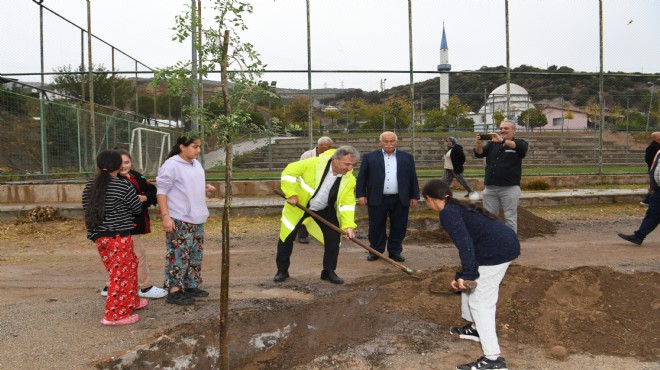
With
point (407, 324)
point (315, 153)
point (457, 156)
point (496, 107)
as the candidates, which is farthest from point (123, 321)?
point (496, 107)

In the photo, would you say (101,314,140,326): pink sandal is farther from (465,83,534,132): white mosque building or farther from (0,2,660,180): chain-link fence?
(465,83,534,132): white mosque building

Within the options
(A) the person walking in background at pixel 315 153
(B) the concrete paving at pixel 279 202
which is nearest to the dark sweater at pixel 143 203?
(A) the person walking in background at pixel 315 153

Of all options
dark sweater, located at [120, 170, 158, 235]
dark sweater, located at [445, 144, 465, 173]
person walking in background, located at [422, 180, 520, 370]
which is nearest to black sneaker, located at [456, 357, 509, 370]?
person walking in background, located at [422, 180, 520, 370]

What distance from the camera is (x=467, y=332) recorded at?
14.5 feet

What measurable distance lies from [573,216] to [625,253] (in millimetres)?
3174

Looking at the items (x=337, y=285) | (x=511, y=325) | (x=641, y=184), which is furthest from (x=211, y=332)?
(x=641, y=184)

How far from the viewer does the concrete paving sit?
10305 mm

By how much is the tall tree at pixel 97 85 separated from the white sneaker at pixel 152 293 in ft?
28.8

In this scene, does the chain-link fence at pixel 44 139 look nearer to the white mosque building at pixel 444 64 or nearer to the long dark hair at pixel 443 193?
the white mosque building at pixel 444 64

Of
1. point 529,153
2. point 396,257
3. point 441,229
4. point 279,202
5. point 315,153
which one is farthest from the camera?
point 529,153

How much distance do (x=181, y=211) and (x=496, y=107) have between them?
1290 cm

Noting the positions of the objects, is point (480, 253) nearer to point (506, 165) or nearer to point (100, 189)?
point (100, 189)

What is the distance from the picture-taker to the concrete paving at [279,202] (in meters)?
10.3

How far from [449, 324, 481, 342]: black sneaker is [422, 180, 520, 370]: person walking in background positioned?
445 mm
